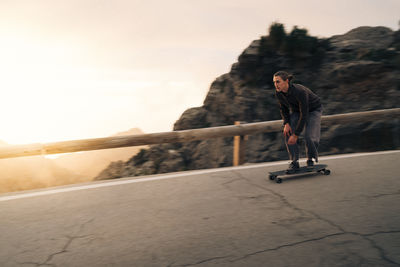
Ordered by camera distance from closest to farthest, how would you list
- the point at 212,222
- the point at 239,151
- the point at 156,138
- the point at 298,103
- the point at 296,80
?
the point at 212,222 → the point at 298,103 → the point at 156,138 → the point at 239,151 → the point at 296,80

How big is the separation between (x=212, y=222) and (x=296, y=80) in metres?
13.0

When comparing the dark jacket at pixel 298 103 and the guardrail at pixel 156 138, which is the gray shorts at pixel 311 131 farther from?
the guardrail at pixel 156 138

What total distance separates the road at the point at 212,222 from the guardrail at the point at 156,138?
86cm

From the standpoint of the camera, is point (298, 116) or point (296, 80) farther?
point (296, 80)

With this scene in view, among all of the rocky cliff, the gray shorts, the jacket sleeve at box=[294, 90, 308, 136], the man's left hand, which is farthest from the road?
the rocky cliff

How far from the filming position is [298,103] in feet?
15.1

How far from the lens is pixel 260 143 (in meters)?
13.6

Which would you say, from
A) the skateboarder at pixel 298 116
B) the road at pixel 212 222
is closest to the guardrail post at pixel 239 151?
the road at pixel 212 222

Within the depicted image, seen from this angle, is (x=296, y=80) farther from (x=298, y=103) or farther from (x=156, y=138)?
(x=298, y=103)

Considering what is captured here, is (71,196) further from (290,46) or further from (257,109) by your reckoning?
(290,46)

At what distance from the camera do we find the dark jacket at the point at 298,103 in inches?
175

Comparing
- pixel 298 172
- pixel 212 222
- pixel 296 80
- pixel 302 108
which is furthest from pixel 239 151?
pixel 296 80

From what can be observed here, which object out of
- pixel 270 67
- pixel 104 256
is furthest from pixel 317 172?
pixel 270 67

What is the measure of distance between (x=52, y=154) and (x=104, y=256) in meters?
3.33
